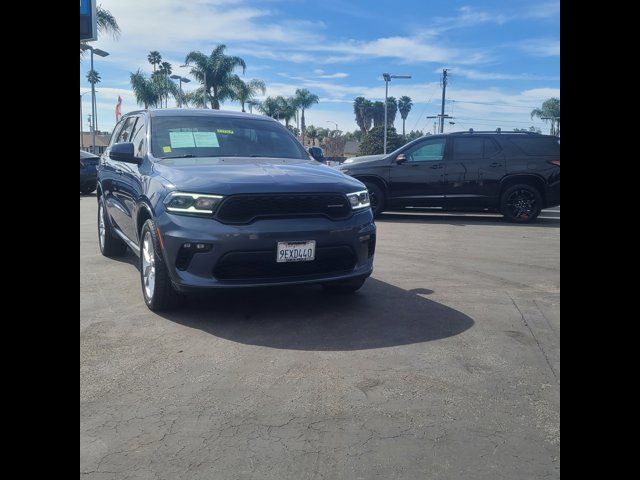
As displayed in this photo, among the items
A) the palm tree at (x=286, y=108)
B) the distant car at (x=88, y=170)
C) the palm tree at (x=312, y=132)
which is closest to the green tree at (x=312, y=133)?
the palm tree at (x=312, y=132)

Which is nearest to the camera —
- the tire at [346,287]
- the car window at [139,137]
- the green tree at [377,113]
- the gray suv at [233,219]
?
the gray suv at [233,219]

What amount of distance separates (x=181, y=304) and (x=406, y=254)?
156 inches

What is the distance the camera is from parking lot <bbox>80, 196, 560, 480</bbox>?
2656 millimetres

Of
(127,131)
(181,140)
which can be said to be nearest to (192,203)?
(181,140)

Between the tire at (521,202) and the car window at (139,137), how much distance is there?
8.16m

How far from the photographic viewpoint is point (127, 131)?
22.4ft

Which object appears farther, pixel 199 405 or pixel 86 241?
pixel 86 241

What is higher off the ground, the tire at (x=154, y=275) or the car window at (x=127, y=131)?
the car window at (x=127, y=131)

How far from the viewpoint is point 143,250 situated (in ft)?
17.0

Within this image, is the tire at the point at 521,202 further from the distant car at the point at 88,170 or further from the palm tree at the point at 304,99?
the palm tree at the point at 304,99

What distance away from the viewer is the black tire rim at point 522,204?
12094 millimetres

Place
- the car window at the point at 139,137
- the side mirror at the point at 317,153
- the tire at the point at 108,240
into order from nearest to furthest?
the car window at the point at 139,137 < the side mirror at the point at 317,153 < the tire at the point at 108,240
